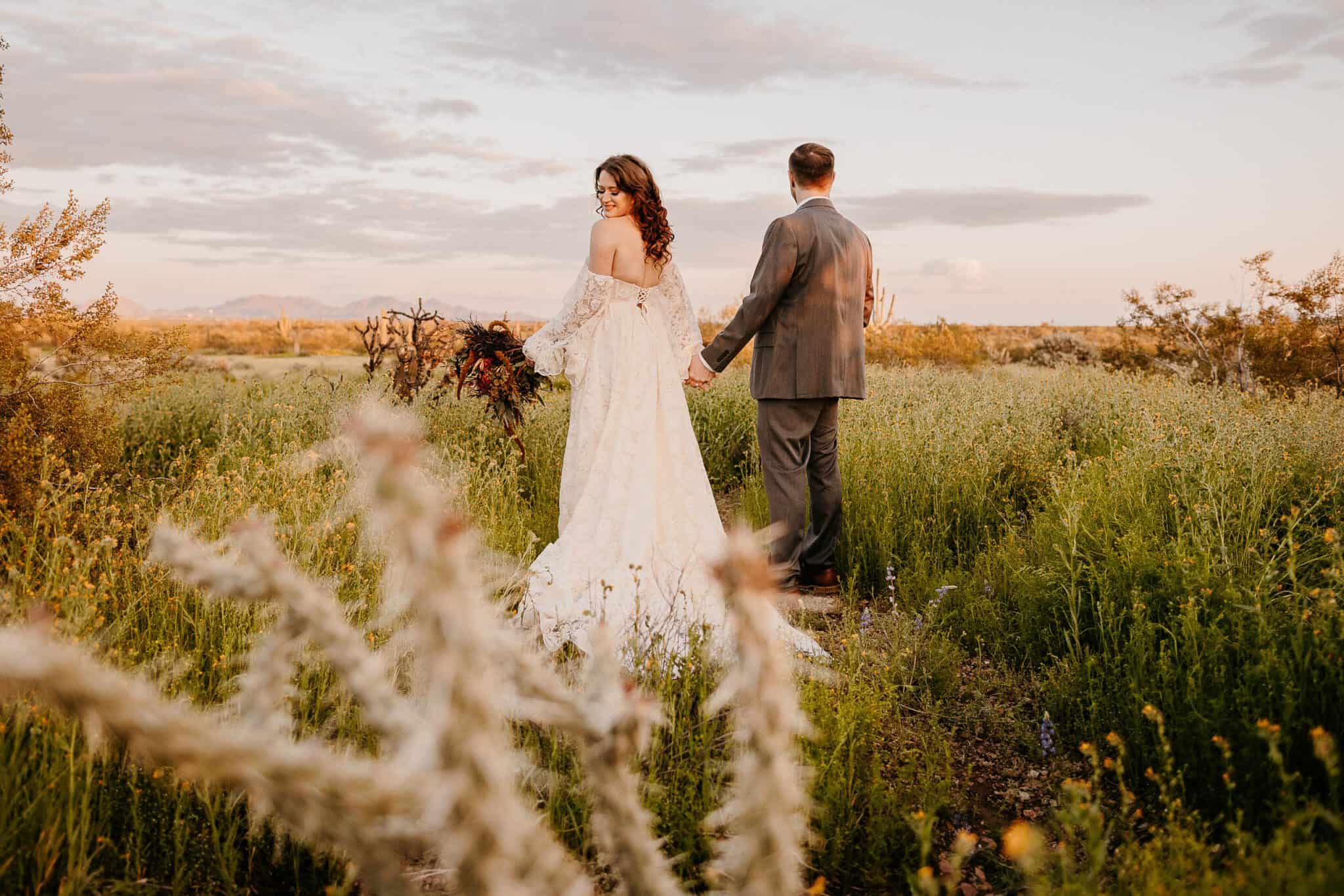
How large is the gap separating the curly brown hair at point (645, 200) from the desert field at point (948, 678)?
1923 mm

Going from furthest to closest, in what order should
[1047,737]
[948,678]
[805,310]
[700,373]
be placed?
[700,373]
[805,310]
[948,678]
[1047,737]

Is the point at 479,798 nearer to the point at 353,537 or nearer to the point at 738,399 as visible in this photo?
the point at 353,537

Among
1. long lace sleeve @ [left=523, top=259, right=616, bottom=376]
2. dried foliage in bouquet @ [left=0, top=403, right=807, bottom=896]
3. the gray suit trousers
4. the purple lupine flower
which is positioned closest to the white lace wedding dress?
long lace sleeve @ [left=523, top=259, right=616, bottom=376]

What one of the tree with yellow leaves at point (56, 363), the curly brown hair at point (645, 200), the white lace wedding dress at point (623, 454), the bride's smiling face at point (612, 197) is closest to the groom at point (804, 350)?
the white lace wedding dress at point (623, 454)

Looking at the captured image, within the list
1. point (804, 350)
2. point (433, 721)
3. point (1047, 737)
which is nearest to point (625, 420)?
point (804, 350)

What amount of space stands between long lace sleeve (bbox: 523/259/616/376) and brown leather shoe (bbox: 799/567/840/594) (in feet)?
7.22

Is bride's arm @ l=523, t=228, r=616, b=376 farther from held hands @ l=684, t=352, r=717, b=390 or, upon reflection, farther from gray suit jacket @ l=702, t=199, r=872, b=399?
gray suit jacket @ l=702, t=199, r=872, b=399

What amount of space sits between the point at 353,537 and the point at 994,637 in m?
3.40

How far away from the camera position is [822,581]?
5.44 metres

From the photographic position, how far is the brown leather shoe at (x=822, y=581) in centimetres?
541

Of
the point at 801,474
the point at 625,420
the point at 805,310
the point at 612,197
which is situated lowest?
the point at 801,474

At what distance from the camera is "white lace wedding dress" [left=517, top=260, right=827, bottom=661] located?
449 centimetres

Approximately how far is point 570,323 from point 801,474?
1839 millimetres

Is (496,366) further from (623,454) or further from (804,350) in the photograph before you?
(804,350)
